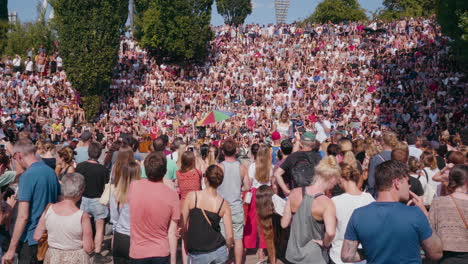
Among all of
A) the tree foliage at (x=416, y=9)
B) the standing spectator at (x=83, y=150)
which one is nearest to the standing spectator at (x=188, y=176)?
the standing spectator at (x=83, y=150)

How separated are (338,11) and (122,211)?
6609 cm

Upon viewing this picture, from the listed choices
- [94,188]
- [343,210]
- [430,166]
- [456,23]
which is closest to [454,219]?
[343,210]

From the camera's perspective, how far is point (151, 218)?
4.34 meters

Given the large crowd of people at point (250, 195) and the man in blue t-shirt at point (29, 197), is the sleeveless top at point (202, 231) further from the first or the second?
the man in blue t-shirt at point (29, 197)

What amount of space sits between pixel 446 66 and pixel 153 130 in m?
16.9

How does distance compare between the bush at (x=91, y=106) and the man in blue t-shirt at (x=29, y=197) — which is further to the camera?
the bush at (x=91, y=106)

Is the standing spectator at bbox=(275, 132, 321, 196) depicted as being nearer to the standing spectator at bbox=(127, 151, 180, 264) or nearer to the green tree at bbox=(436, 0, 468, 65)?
the standing spectator at bbox=(127, 151, 180, 264)

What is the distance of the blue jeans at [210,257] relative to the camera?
4805mm

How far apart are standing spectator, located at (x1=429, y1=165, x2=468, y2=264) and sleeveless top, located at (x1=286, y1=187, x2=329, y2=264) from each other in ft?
3.40

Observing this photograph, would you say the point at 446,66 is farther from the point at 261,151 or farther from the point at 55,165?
the point at 55,165

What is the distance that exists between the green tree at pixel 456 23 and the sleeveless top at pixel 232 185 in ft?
66.0

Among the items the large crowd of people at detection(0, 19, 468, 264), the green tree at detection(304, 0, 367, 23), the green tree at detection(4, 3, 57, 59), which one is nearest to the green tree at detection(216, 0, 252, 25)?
the green tree at detection(304, 0, 367, 23)

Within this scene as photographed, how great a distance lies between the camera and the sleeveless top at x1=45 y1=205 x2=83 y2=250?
A: 4270 millimetres

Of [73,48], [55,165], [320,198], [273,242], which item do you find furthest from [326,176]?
[73,48]
